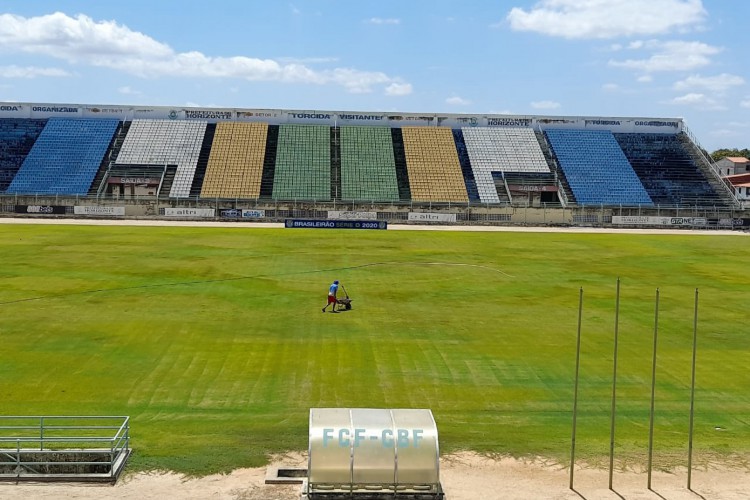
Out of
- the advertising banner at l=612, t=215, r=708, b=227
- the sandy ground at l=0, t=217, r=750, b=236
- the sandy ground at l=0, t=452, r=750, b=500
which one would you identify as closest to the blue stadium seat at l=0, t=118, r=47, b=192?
the sandy ground at l=0, t=217, r=750, b=236

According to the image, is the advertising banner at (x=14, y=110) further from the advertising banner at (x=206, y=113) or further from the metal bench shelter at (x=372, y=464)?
the metal bench shelter at (x=372, y=464)

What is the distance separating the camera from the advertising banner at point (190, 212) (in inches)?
3204

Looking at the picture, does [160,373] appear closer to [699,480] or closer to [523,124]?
[699,480]

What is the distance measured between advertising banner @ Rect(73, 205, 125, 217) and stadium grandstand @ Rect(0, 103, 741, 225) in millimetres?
1605

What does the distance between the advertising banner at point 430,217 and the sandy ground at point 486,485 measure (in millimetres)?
66503

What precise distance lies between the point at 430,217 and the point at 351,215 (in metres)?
9.39

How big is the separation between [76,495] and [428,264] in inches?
1387

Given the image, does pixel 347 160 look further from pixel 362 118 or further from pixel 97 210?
pixel 97 210

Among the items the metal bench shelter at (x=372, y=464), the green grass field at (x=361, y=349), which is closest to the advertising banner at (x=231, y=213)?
the green grass field at (x=361, y=349)

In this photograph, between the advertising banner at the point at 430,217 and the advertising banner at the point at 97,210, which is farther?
the advertising banner at the point at 430,217

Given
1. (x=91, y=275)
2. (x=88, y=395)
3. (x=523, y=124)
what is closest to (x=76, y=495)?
(x=88, y=395)

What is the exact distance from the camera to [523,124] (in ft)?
→ 370

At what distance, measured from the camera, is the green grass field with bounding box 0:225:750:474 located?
19.3 metres

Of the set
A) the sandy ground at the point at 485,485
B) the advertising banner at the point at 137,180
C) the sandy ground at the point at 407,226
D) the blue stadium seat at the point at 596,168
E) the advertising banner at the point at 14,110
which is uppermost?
the advertising banner at the point at 14,110
